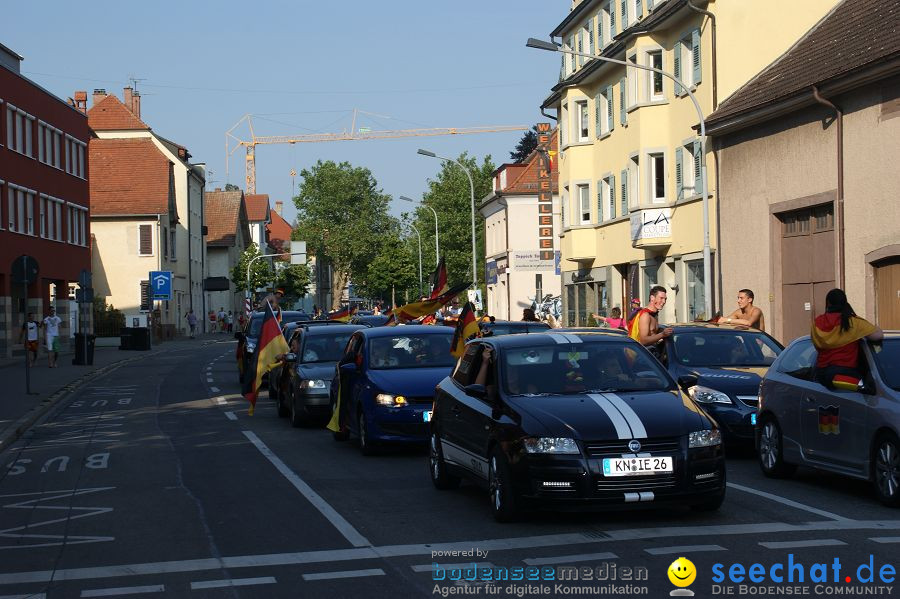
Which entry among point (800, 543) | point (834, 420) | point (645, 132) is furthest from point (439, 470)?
point (645, 132)

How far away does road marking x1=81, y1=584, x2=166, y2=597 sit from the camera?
24.8ft

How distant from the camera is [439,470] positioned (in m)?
11.7

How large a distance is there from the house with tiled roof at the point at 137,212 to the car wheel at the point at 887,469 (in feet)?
216

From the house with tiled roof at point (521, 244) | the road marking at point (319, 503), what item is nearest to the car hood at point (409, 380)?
the road marking at point (319, 503)

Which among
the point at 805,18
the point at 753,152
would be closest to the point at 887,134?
the point at 753,152

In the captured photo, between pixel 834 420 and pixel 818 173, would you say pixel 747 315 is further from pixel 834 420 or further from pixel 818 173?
pixel 818 173

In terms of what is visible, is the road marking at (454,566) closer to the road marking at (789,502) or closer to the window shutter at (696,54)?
the road marking at (789,502)

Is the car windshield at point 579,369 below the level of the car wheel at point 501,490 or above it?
above

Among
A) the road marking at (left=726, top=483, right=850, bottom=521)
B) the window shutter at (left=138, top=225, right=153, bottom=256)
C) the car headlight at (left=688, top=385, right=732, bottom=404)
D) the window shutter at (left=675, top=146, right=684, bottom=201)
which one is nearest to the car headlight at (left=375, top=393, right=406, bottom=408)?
the car headlight at (left=688, top=385, right=732, bottom=404)

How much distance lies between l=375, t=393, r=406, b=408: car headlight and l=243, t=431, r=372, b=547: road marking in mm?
1362

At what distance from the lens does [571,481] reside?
9.05m

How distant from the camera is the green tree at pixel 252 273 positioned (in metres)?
101

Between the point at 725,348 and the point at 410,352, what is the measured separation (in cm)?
405

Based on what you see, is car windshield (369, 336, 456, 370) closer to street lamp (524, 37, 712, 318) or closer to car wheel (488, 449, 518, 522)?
car wheel (488, 449, 518, 522)
